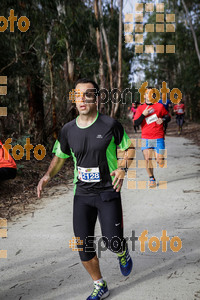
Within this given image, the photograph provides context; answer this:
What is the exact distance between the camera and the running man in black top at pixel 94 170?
2986mm

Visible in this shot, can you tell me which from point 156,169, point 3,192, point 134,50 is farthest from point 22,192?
point 134,50

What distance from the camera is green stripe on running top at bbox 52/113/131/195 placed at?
2990 mm

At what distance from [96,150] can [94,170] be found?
17cm

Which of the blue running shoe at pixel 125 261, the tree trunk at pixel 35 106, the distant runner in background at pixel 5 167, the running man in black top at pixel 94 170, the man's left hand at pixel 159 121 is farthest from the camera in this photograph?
the tree trunk at pixel 35 106

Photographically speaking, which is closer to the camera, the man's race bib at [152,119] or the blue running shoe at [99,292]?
the blue running shoe at [99,292]

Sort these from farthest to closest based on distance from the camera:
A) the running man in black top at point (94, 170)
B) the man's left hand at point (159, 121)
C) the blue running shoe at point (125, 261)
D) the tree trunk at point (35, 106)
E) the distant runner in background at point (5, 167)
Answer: the tree trunk at point (35, 106) < the man's left hand at point (159, 121) < the blue running shoe at point (125, 261) < the running man in black top at point (94, 170) < the distant runner in background at point (5, 167)

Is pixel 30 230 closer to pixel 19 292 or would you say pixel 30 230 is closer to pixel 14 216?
pixel 14 216

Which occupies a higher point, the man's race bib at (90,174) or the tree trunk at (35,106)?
the tree trunk at (35,106)

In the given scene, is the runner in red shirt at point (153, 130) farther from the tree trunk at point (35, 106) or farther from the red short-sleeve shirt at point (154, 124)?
the tree trunk at point (35, 106)

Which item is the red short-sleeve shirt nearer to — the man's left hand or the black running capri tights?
the man's left hand

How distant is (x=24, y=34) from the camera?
37.0 feet

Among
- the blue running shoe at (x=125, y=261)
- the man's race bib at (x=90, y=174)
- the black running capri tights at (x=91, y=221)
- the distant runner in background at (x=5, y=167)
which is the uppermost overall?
the distant runner in background at (x=5, y=167)

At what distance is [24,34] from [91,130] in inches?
364

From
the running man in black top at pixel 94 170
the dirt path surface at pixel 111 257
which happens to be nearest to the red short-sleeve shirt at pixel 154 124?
the dirt path surface at pixel 111 257
